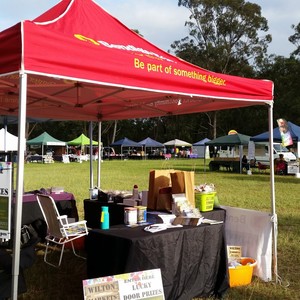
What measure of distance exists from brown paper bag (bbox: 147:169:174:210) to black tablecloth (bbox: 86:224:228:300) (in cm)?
75

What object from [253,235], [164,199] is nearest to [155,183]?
[164,199]

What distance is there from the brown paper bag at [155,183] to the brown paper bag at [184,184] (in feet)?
0.65

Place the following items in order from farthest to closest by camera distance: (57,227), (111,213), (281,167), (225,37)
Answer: (225,37), (281,167), (111,213), (57,227)

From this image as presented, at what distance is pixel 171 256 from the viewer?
3482 mm

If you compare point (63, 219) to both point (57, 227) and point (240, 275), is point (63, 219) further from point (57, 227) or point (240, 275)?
point (240, 275)

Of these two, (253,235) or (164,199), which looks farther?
(253,235)

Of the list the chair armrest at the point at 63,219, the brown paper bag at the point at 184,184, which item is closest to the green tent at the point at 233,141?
the chair armrest at the point at 63,219

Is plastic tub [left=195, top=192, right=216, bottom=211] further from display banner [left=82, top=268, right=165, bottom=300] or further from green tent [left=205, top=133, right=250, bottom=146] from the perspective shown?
green tent [left=205, top=133, right=250, bottom=146]

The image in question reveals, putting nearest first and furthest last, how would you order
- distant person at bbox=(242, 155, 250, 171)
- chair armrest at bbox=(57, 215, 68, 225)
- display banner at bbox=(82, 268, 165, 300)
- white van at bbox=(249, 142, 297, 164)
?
display banner at bbox=(82, 268, 165, 300)
chair armrest at bbox=(57, 215, 68, 225)
distant person at bbox=(242, 155, 250, 171)
white van at bbox=(249, 142, 297, 164)

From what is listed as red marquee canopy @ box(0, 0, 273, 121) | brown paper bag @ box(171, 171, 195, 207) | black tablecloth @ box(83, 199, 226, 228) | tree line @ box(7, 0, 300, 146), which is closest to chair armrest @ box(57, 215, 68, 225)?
Answer: black tablecloth @ box(83, 199, 226, 228)

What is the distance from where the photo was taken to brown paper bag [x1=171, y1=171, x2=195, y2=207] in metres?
4.19

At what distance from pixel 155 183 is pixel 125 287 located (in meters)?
1.76

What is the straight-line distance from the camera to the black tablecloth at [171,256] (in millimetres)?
3252

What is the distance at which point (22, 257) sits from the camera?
320 centimetres
